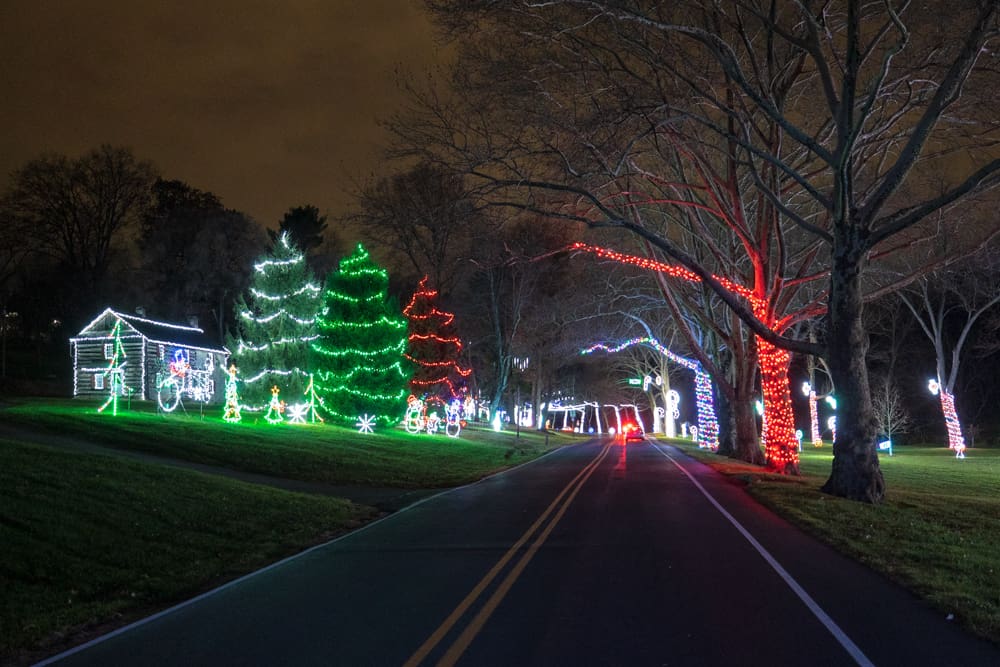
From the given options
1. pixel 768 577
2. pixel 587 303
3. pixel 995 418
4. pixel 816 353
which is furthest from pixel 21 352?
pixel 995 418

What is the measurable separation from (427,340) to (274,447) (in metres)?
27.8

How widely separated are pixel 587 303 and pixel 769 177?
48.8ft

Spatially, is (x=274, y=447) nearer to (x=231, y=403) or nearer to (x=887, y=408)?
(x=231, y=403)

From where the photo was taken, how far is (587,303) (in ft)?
131

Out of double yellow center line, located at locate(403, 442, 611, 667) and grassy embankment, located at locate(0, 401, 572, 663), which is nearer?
double yellow center line, located at locate(403, 442, 611, 667)

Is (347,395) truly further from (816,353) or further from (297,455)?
(816,353)

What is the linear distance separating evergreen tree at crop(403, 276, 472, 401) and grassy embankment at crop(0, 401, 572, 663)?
27.5 m

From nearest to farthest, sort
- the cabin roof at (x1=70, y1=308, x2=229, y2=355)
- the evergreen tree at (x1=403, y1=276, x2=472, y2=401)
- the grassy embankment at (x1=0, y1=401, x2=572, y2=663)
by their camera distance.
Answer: the grassy embankment at (x1=0, y1=401, x2=572, y2=663), the cabin roof at (x1=70, y1=308, x2=229, y2=355), the evergreen tree at (x1=403, y1=276, x2=472, y2=401)

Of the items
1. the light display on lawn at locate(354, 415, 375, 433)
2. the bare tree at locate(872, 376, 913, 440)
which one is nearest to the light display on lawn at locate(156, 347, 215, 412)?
the light display on lawn at locate(354, 415, 375, 433)

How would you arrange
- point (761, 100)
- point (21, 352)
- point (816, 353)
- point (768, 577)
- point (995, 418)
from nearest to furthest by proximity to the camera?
point (768, 577) < point (761, 100) < point (816, 353) < point (21, 352) < point (995, 418)

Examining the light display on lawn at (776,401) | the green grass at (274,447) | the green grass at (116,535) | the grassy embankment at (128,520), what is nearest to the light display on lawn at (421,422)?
the green grass at (274,447)

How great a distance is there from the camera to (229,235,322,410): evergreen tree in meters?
41.8

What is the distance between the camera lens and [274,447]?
26.7 m

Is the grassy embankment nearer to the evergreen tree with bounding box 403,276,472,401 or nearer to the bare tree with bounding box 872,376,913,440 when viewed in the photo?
the evergreen tree with bounding box 403,276,472,401
